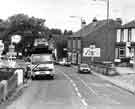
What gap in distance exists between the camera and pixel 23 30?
89.2m

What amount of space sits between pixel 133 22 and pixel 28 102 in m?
49.9

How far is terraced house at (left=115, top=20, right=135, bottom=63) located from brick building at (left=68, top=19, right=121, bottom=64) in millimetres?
2327

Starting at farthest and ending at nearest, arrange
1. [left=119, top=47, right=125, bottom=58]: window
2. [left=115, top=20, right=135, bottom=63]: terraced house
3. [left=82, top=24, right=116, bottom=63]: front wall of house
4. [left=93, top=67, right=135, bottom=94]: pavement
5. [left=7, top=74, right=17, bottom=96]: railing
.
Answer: [left=82, top=24, right=116, bottom=63]: front wall of house, [left=119, top=47, right=125, bottom=58]: window, [left=115, top=20, right=135, bottom=63]: terraced house, [left=93, top=67, right=135, bottom=94]: pavement, [left=7, top=74, right=17, bottom=96]: railing

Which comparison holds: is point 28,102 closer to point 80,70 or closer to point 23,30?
point 80,70

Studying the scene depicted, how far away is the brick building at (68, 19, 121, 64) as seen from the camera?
71.4m

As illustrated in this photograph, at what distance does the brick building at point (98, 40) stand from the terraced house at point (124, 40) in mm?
2327

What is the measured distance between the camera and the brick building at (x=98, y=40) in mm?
71375

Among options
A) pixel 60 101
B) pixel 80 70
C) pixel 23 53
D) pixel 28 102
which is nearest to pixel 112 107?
pixel 60 101

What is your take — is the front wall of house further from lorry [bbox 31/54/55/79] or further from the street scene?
lorry [bbox 31/54/55/79]

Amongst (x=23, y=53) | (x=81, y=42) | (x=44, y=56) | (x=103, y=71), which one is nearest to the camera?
(x=44, y=56)

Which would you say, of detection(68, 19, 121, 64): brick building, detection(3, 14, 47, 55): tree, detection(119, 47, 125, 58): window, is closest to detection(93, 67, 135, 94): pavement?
detection(119, 47, 125, 58): window

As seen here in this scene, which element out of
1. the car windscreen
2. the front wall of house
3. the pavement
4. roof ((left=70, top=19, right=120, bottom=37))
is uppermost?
roof ((left=70, top=19, right=120, bottom=37))

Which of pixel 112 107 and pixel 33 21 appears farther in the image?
pixel 33 21

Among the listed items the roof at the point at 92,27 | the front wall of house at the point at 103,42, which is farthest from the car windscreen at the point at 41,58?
the roof at the point at 92,27
